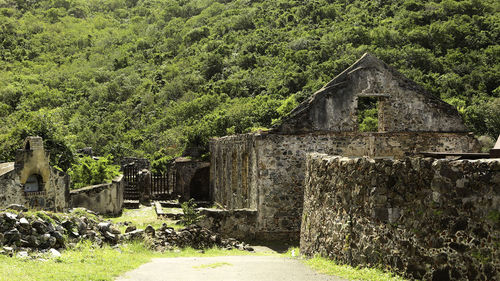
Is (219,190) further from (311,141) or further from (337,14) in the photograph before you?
(337,14)

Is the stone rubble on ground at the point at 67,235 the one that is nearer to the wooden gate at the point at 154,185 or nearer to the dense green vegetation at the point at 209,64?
the dense green vegetation at the point at 209,64

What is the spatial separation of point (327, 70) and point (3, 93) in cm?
3648

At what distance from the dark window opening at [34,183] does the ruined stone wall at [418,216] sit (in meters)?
10.3

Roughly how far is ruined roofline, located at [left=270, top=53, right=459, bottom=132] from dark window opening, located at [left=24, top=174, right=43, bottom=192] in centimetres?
748

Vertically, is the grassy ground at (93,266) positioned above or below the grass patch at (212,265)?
above

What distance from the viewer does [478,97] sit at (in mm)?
36906

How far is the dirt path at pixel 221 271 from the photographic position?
25.1 feet

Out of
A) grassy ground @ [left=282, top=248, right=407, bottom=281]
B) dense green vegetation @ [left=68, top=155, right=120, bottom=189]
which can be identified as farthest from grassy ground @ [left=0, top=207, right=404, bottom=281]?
dense green vegetation @ [left=68, top=155, right=120, bottom=189]

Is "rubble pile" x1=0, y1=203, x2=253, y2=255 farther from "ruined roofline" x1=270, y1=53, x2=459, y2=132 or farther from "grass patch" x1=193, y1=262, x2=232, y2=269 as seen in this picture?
"ruined roofline" x1=270, y1=53, x2=459, y2=132

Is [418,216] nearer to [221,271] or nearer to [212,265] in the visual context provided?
[221,271]

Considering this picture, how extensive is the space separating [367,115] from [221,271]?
2572 cm

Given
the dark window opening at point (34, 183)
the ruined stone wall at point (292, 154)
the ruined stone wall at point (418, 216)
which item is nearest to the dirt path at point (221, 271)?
the ruined stone wall at point (418, 216)

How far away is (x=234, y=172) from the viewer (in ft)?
68.3

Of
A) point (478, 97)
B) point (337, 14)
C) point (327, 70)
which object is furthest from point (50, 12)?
point (478, 97)
